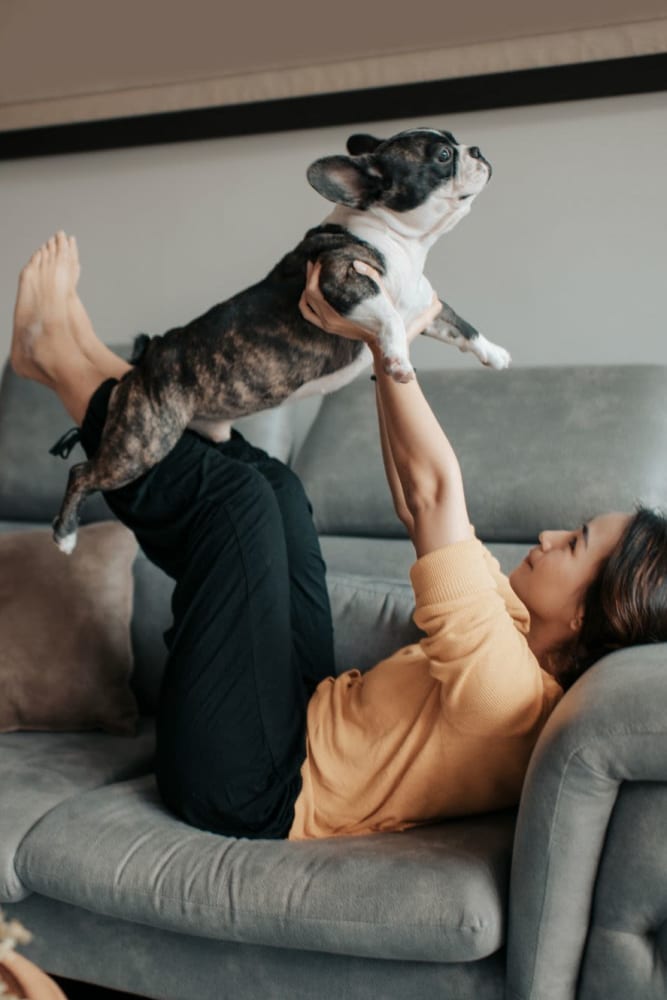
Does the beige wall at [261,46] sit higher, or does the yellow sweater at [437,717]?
the beige wall at [261,46]

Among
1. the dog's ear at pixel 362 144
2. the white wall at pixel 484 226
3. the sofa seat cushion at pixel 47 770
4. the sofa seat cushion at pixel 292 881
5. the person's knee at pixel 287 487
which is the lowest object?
the sofa seat cushion at pixel 47 770

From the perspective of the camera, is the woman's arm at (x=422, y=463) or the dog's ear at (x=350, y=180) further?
the dog's ear at (x=350, y=180)

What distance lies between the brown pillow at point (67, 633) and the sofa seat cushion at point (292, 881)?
20.8 inches

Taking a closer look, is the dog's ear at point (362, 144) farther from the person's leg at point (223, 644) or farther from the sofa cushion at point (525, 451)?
the sofa cushion at point (525, 451)

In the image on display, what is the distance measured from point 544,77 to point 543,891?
2198 mm

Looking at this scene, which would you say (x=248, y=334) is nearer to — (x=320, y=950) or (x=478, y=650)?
(x=478, y=650)

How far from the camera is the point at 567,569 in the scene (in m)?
1.67

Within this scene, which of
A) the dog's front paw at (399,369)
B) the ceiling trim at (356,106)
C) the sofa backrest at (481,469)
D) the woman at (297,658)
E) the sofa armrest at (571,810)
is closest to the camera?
the sofa armrest at (571,810)

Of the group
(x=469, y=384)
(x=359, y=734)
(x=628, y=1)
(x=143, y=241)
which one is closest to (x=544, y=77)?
(x=628, y=1)

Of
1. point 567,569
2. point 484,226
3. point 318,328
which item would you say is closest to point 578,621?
point 567,569

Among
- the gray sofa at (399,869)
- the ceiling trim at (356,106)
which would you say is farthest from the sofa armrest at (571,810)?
the ceiling trim at (356,106)

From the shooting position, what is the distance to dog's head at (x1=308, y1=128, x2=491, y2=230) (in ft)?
5.12

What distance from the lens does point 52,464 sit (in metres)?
2.94

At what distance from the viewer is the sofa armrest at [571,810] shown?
133 centimetres
